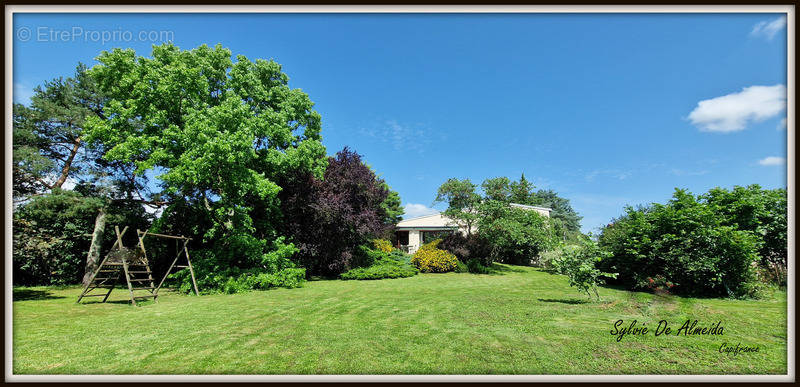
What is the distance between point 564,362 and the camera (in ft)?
12.8

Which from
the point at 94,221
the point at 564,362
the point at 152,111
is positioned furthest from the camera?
the point at 94,221

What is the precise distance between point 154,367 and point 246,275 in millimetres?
8992

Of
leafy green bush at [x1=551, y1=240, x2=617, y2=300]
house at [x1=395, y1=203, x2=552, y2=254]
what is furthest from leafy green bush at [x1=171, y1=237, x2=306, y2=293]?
house at [x1=395, y1=203, x2=552, y2=254]

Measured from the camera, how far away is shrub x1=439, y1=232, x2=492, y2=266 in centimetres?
1956

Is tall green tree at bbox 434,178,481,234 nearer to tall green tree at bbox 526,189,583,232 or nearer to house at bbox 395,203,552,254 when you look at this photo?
house at bbox 395,203,552,254

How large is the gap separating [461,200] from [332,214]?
10.0 m

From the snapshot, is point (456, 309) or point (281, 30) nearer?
point (281, 30)

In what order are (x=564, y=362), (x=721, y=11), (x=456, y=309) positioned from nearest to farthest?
(x=721, y=11)
(x=564, y=362)
(x=456, y=309)

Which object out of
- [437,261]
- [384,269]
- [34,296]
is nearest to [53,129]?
[34,296]

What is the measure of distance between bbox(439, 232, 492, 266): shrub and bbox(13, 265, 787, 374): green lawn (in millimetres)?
10878

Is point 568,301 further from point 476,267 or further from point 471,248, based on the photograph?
point 471,248

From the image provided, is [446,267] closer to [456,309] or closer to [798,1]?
[456,309]

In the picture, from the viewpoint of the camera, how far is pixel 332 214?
15.3 meters

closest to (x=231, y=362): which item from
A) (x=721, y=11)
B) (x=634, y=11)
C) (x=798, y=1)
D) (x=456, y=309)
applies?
(x=456, y=309)
